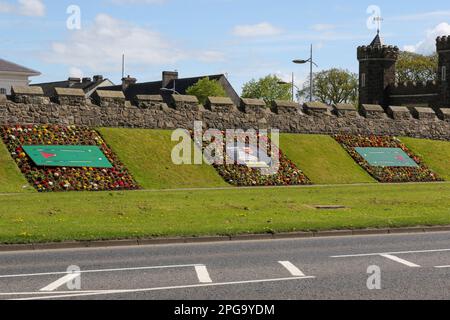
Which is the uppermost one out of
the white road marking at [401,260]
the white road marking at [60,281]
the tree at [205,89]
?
the tree at [205,89]

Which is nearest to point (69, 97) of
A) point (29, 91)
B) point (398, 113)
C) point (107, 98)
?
point (29, 91)

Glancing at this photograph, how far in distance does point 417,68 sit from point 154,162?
280 feet

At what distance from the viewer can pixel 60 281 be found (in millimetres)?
10922

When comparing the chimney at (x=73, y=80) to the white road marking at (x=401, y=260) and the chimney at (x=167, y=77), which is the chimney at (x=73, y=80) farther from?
the white road marking at (x=401, y=260)

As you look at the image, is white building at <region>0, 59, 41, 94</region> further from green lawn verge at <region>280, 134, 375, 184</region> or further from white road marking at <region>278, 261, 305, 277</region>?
white road marking at <region>278, 261, 305, 277</region>

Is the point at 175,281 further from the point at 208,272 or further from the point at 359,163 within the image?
the point at 359,163

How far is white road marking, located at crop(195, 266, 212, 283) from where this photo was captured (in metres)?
11.0

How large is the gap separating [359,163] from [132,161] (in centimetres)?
1216

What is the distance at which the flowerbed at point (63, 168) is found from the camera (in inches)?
1043

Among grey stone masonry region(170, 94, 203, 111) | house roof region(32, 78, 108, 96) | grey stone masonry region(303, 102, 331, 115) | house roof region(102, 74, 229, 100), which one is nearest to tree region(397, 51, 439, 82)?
house roof region(102, 74, 229, 100)

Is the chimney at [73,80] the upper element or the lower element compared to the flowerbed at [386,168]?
upper

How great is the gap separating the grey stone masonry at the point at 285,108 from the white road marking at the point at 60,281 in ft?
91.4

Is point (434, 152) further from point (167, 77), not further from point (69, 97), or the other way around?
point (167, 77)

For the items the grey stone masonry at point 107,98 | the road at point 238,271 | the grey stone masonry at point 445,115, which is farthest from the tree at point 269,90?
the road at point 238,271
